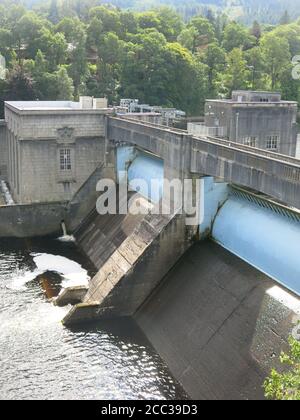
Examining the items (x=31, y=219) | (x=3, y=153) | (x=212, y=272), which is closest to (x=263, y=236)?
(x=212, y=272)

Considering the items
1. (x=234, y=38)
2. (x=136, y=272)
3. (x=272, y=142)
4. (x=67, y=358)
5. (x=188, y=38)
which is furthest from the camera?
(x=234, y=38)

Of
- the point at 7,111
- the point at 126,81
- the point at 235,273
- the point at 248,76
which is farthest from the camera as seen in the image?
the point at 248,76

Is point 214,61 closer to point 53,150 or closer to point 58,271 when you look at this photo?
point 53,150

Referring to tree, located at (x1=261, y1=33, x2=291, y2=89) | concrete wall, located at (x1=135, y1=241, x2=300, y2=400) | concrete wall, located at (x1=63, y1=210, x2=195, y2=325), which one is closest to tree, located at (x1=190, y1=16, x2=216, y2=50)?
tree, located at (x1=261, y1=33, x2=291, y2=89)

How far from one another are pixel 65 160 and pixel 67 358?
61.4 feet

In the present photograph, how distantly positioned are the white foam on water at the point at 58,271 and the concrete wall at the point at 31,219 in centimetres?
388

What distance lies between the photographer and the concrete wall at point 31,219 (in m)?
35.8

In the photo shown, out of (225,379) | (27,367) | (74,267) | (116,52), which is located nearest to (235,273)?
(225,379)

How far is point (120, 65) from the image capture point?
2874 inches

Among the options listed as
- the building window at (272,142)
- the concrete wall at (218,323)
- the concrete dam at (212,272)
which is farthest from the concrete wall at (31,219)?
the building window at (272,142)

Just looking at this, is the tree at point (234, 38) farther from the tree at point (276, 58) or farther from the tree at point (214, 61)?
the tree at point (214, 61)

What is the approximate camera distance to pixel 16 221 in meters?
36.0

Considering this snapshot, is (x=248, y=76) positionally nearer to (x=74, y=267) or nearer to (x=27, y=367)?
(x=74, y=267)
